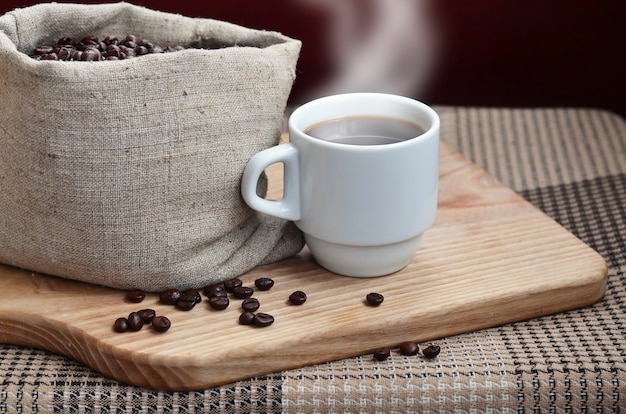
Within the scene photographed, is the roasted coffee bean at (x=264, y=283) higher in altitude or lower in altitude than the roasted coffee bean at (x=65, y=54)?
lower

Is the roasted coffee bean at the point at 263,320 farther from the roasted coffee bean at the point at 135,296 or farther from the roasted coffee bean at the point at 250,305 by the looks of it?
the roasted coffee bean at the point at 135,296

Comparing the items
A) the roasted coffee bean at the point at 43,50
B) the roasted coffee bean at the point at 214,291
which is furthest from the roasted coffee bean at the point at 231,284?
the roasted coffee bean at the point at 43,50

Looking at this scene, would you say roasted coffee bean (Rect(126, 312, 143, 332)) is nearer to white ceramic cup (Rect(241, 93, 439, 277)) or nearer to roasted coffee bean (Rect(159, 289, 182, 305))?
roasted coffee bean (Rect(159, 289, 182, 305))

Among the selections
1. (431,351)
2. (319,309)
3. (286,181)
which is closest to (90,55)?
(286,181)

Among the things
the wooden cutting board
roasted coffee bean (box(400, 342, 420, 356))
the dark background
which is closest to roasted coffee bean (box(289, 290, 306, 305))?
the wooden cutting board

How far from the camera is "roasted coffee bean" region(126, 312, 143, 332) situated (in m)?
0.85

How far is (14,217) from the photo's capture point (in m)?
0.93

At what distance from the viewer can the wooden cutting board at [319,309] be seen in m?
0.84

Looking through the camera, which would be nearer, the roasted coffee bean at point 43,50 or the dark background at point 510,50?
the roasted coffee bean at point 43,50

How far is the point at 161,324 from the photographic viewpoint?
853 mm

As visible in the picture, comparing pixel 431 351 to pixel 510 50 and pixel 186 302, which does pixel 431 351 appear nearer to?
pixel 186 302

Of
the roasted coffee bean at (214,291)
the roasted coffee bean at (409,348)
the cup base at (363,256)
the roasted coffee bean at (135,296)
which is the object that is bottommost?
the roasted coffee bean at (409,348)

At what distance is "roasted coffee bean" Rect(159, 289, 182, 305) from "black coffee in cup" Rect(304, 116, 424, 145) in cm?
23

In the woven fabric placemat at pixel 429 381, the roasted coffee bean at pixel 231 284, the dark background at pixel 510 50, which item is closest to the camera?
the woven fabric placemat at pixel 429 381
